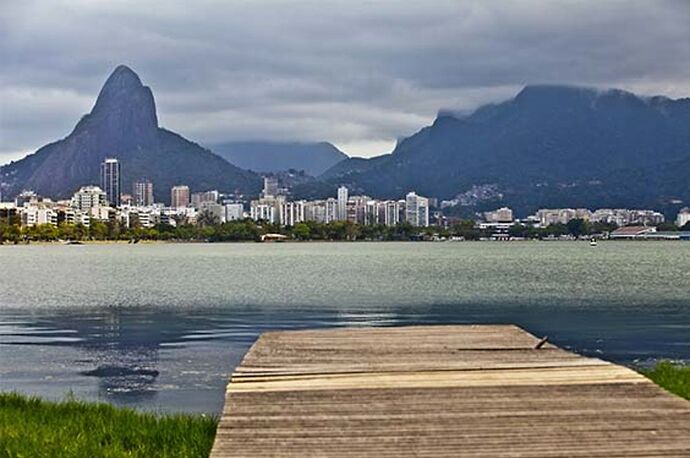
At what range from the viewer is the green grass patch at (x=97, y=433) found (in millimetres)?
7344

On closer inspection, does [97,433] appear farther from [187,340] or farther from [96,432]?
[187,340]

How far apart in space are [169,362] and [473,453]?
47.0 feet

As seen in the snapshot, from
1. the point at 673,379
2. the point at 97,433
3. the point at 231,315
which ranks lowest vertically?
the point at 231,315

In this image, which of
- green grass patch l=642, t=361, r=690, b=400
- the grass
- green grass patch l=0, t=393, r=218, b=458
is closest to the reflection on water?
the grass

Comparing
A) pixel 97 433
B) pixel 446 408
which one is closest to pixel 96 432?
pixel 97 433

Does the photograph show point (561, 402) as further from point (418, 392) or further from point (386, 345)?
point (386, 345)

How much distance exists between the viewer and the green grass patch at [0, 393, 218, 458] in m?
7.34

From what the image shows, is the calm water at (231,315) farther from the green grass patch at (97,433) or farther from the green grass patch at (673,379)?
the green grass patch at (673,379)

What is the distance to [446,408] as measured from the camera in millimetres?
5824

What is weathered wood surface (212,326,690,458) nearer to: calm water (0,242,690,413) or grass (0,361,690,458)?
grass (0,361,690,458)

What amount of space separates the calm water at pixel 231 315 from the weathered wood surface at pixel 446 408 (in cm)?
555

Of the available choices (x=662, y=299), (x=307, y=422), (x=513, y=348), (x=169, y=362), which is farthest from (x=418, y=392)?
(x=662, y=299)

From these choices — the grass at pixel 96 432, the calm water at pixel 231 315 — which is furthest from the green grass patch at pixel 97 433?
the calm water at pixel 231 315

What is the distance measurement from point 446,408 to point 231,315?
2597cm
